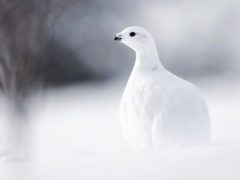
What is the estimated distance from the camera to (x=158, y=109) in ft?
5.04

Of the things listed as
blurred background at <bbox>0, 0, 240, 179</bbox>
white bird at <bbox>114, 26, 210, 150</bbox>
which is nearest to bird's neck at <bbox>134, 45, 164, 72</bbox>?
white bird at <bbox>114, 26, 210, 150</bbox>

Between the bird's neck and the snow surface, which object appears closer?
the snow surface

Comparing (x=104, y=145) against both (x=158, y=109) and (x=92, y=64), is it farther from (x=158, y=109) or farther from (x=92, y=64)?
(x=92, y=64)

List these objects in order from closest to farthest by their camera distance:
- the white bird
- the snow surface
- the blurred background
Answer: the snow surface, the blurred background, the white bird

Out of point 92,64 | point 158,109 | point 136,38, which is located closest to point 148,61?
point 136,38

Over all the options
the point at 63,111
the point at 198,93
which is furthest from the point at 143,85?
the point at 63,111

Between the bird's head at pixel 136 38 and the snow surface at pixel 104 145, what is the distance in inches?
10.5

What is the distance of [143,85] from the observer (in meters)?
1.57

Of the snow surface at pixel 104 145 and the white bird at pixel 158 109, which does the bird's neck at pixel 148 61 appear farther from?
the snow surface at pixel 104 145

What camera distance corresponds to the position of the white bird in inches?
60.5

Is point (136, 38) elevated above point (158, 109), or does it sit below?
above

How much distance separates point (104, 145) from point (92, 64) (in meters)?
0.80

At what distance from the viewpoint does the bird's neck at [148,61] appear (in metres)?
1.64

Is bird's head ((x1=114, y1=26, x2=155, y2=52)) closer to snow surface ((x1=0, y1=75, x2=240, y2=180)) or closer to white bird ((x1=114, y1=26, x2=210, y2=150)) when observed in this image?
white bird ((x1=114, y1=26, x2=210, y2=150))
